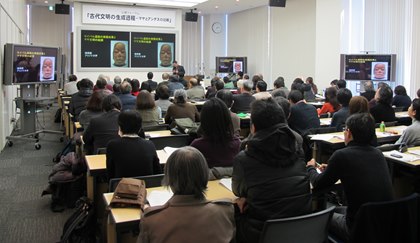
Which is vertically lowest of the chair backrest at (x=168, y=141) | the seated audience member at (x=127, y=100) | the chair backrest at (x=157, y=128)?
the chair backrest at (x=168, y=141)

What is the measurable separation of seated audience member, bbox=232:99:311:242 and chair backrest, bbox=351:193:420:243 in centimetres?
30

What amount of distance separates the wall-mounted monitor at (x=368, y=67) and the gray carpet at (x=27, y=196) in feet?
22.9

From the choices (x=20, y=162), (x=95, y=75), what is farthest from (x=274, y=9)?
(x=20, y=162)

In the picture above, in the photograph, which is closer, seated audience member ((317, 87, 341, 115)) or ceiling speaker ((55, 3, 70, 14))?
seated audience member ((317, 87, 341, 115))

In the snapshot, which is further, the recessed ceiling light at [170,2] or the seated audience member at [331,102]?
the recessed ceiling light at [170,2]

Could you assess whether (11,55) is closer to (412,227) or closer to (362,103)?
(362,103)

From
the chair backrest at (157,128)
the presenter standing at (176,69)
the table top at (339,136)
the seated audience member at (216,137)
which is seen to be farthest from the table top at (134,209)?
the presenter standing at (176,69)

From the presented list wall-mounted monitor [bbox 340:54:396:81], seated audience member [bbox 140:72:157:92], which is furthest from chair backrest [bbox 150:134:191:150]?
wall-mounted monitor [bbox 340:54:396:81]

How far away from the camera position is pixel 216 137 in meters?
2.93

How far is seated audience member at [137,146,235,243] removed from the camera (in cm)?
178

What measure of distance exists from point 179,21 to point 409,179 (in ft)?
35.5

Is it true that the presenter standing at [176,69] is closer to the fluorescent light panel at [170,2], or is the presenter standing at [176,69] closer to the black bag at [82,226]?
the fluorescent light panel at [170,2]

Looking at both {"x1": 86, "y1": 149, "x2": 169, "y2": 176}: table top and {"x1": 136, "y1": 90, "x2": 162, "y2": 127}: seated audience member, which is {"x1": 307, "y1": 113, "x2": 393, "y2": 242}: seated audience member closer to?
{"x1": 86, "y1": 149, "x2": 169, "y2": 176}: table top

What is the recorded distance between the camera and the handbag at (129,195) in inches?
92.0
